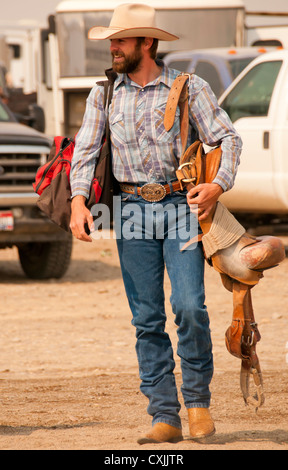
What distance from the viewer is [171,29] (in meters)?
17.4

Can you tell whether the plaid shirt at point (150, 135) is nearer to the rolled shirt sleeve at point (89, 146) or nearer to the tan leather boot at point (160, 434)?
the rolled shirt sleeve at point (89, 146)

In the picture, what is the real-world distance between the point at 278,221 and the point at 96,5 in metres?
5.75

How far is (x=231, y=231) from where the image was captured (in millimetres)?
4793

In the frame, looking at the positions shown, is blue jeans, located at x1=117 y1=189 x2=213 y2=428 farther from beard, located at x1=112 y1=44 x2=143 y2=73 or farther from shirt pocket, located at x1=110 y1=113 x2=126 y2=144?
beard, located at x1=112 y1=44 x2=143 y2=73

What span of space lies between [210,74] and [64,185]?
9.45 m

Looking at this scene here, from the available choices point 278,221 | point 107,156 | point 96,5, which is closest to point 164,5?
point 96,5

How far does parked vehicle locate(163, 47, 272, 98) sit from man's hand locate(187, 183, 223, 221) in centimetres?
912

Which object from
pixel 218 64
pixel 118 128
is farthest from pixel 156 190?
pixel 218 64

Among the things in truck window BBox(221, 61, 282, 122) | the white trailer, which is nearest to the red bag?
truck window BBox(221, 61, 282, 122)

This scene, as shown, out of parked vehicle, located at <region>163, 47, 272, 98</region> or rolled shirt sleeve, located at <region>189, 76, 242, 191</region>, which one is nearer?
rolled shirt sleeve, located at <region>189, 76, 242, 191</region>

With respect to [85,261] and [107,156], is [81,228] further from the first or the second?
[85,261]

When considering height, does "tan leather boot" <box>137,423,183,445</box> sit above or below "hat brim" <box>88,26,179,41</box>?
below

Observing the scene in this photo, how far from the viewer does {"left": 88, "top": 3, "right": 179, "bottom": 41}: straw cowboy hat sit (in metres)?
4.67

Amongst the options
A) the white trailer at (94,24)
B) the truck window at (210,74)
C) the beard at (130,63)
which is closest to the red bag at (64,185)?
the beard at (130,63)
